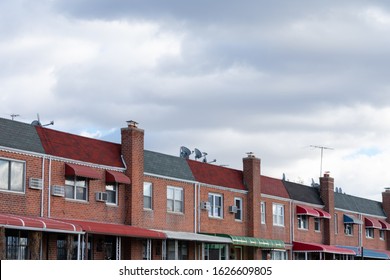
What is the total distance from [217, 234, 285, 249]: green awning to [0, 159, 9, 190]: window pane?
1572cm

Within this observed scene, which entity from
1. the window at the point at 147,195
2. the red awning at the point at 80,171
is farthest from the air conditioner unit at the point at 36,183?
the window at the point at 147,195

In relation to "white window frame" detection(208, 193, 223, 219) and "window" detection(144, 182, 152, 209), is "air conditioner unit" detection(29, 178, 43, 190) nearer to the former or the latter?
"window" detection(144, 182, 152, 209)

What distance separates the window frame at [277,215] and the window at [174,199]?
10.4 meters

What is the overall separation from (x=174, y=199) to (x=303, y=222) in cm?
1580

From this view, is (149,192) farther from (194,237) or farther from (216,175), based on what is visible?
(216,175)

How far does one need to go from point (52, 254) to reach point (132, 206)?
20.8ft

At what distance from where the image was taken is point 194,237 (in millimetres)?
39562

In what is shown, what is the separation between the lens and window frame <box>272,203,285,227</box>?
50.3m

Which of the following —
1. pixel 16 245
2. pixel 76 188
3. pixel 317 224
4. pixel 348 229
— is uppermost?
pixel 76 188

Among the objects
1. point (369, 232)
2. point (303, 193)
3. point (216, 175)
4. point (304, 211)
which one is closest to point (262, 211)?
point (304, 211)

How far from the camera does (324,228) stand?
186ft

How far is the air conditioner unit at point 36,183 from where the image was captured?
1255 inches
